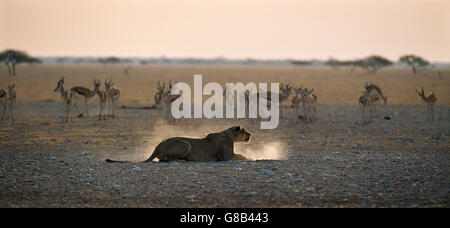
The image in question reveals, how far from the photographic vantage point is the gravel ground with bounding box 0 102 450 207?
28.7 feet

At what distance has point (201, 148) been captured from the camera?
12.3 metres

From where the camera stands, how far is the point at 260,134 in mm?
19266

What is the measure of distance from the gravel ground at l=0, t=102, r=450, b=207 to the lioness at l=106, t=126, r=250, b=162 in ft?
1.77

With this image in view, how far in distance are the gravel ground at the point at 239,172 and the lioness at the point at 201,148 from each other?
1.77 feet

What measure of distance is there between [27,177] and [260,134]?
1058 cm

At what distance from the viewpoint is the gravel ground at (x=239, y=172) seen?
345 inches

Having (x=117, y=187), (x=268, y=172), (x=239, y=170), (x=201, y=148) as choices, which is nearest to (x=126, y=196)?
(x=117, y=187)

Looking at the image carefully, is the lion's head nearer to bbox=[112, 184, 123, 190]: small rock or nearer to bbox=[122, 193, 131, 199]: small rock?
bbox=[112, 184, 123, 190]: small rock

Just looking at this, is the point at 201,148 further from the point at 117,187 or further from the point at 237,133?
the point at 117,187

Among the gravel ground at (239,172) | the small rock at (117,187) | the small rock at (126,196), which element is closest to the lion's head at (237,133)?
the gravel ground at (239,172)

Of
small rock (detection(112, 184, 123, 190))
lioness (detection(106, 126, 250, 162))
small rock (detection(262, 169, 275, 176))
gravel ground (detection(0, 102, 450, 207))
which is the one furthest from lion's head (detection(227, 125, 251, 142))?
small rock (detection(112, 184, 123, 190))

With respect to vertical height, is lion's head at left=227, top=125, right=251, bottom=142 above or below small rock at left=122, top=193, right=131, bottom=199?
above

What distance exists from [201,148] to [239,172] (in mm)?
1886
